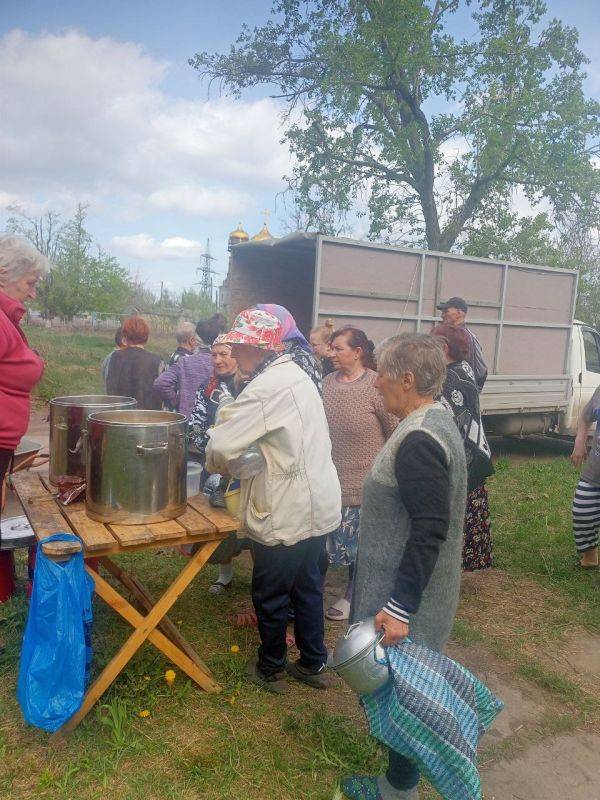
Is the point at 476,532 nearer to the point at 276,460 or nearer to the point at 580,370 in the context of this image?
the point at 276,460

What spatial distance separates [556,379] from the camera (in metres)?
8.28

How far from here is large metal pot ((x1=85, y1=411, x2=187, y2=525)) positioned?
2.37 meters

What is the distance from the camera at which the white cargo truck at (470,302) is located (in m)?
6.30

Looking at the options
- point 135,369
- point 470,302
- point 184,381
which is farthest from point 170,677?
point 470,302

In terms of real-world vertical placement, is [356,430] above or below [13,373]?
below

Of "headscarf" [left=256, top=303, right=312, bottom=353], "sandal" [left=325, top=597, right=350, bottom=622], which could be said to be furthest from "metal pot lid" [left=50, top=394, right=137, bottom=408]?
"sandal" [left=325, top=597, right=350, bottom=622]

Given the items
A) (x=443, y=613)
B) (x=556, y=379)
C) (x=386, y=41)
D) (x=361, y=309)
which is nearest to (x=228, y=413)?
(x=443, y=613)

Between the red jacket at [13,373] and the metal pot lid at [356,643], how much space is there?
5.86ft

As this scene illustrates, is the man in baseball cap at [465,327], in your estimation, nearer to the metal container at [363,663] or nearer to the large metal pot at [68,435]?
the large metal pot at [68,435]

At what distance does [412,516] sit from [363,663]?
0.45m

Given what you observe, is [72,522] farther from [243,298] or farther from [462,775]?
[243,298]

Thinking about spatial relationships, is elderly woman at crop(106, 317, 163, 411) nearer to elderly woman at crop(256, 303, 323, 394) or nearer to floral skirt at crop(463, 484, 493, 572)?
elderly woman at crop(256, 303, 323, 394)

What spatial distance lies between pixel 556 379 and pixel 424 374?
6973 millimetres

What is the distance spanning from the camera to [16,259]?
288cm
